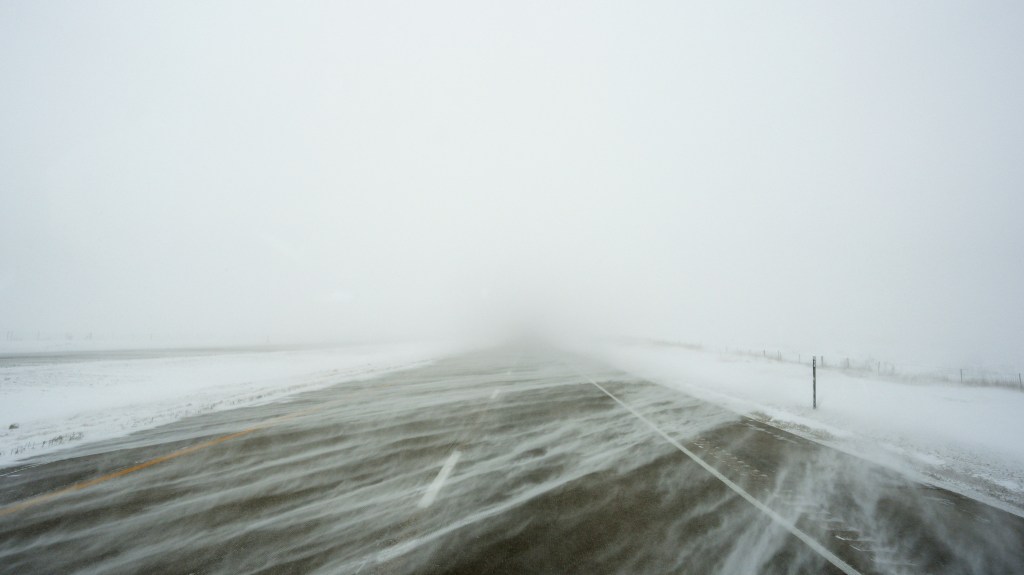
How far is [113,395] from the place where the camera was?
13.6m

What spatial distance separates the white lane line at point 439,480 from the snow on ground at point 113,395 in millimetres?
6608

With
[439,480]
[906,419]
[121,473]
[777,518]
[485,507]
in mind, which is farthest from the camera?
[906,419]

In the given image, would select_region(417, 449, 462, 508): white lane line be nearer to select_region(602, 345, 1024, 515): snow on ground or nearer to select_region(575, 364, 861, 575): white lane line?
select_region(575, 364, 861, 575): white lane line

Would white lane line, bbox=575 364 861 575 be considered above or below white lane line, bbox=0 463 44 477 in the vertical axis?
above

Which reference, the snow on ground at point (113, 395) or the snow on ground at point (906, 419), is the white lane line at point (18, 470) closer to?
the snow on ground at point (113, 395)

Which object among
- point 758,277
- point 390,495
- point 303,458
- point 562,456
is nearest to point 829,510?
point 562,456

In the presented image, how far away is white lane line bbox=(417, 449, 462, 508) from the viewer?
174 inches

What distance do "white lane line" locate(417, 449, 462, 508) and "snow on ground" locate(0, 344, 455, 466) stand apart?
6608mm

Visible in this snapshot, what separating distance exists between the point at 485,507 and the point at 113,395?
52.4 feet

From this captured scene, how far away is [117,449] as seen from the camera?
22.6 feet

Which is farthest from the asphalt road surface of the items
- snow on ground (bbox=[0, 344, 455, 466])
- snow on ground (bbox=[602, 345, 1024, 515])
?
snow on ground (bbox=[0, 344, 455, 466])

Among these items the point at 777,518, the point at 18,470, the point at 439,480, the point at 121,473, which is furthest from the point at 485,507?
the point at 18,470

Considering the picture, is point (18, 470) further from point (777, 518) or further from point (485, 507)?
point (777, 518)

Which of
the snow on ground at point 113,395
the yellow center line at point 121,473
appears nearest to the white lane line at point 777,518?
the yellow center line at point 121,473
